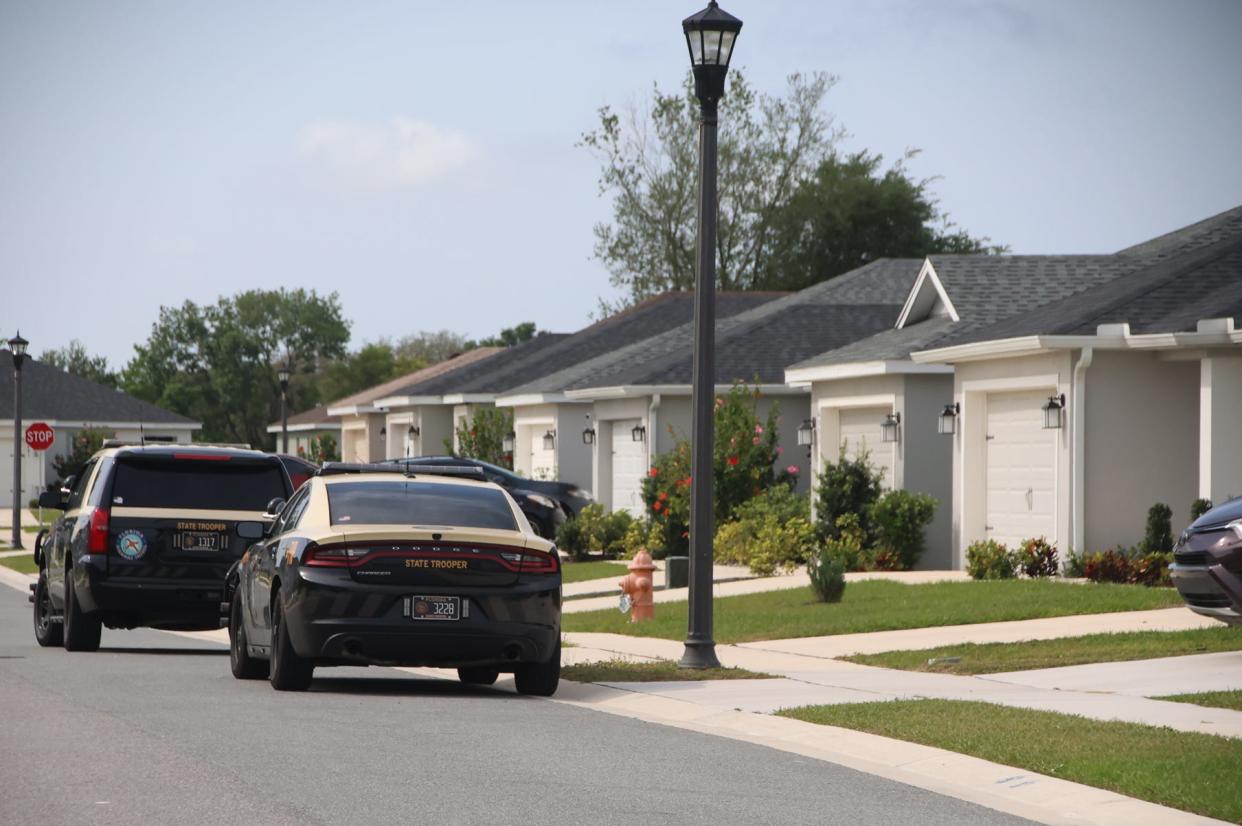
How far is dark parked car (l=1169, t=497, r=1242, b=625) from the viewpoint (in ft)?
48.1

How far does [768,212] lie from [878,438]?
4302cm

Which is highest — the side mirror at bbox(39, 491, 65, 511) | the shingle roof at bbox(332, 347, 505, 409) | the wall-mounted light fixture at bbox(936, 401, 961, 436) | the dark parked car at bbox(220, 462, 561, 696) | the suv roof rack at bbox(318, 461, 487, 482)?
the shingle roof at bbox(332, 347, 505, 409)

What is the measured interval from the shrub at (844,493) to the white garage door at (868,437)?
1.93 ft

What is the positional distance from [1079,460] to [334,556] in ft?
44.6

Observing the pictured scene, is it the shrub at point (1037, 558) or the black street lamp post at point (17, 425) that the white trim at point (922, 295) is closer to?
the shrub at point (1037, 558)

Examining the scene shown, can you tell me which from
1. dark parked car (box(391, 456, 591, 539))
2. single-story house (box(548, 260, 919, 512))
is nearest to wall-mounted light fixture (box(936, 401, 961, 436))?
single-story house (box(548, 260, 919, 512))

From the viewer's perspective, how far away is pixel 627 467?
1519 inches

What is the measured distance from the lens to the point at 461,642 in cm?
1330

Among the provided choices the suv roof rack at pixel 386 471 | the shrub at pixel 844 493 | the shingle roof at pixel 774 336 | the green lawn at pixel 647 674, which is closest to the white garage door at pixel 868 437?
the shrub at pixel 844 493

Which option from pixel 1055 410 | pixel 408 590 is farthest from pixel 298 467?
pixel 408 590

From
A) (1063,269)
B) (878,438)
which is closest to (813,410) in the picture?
(878,438)

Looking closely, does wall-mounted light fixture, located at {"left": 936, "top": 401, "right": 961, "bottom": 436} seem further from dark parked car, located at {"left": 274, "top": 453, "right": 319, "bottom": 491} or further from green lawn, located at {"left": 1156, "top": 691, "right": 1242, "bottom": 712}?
green lawn, located at {"left": 1156, "top": 691, "right": 1242, "bottom": 712}

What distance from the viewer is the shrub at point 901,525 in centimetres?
2805

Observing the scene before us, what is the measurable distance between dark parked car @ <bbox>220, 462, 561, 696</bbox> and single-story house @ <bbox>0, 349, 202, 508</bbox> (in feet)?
196
